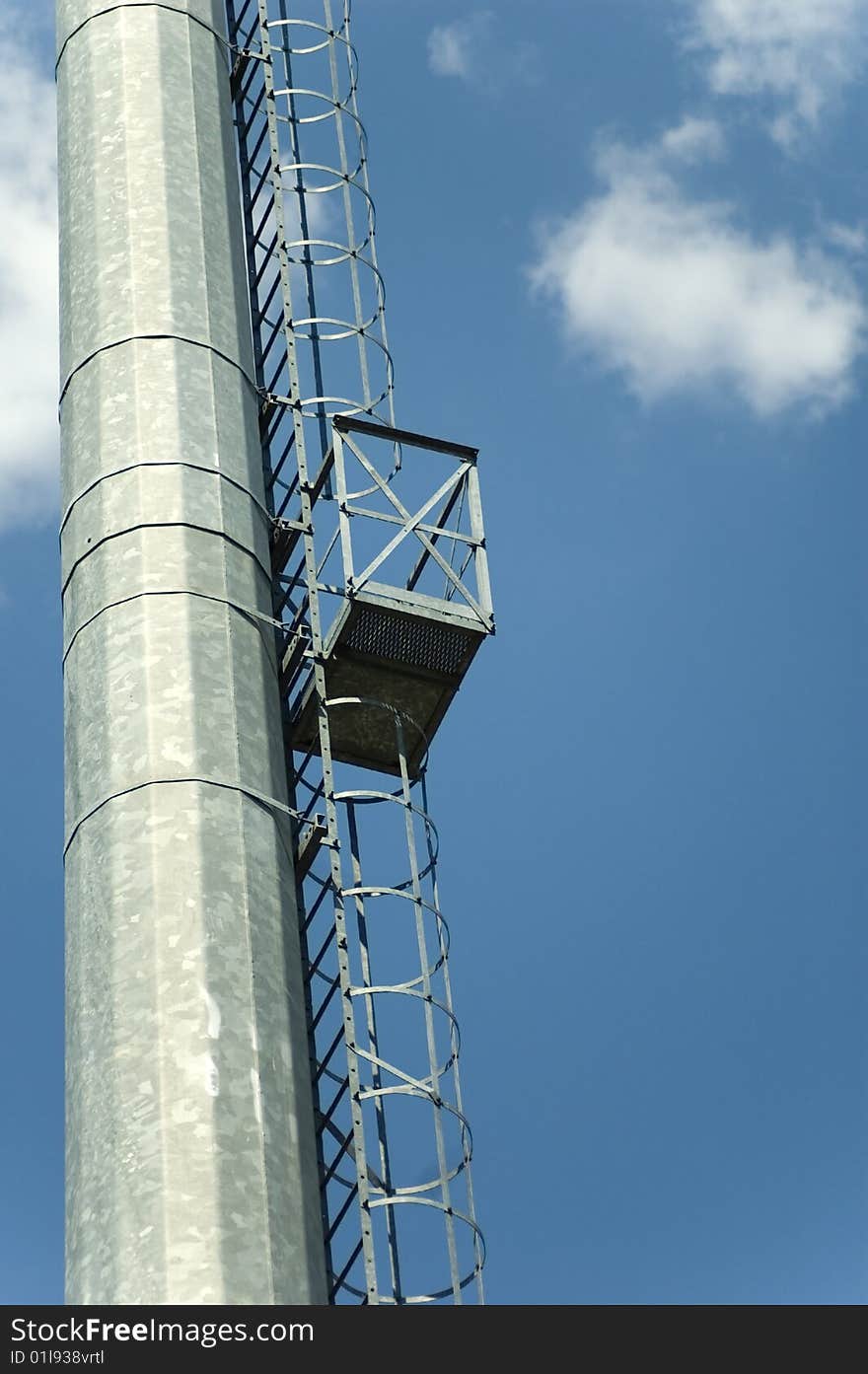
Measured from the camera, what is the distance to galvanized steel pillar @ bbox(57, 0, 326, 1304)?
23969mm

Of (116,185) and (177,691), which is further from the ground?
(116,185)

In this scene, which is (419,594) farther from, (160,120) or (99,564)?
(160,120)

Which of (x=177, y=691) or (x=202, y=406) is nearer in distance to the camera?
(x=177, y=691)

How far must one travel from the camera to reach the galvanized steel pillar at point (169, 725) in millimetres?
23969

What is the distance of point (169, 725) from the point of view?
2697cm

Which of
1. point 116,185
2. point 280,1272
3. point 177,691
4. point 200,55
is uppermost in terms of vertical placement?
point 200,55

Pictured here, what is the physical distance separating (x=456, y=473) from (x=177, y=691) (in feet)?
17.9

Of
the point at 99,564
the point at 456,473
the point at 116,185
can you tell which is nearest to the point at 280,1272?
the point at 99,564

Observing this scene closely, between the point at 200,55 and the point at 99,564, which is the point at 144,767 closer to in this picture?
the point at 99,564

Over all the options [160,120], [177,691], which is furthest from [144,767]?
[160,120]

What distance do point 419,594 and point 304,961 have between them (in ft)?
15.5
